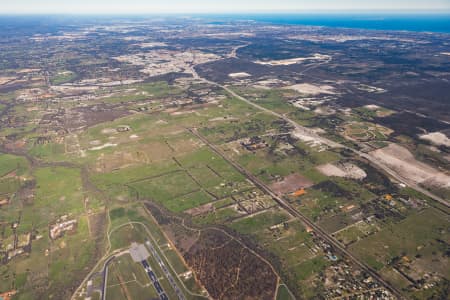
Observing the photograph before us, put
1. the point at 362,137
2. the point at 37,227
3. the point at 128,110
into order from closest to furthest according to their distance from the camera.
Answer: the point at 37,227 < the point at 362,137 < the point at 128,110

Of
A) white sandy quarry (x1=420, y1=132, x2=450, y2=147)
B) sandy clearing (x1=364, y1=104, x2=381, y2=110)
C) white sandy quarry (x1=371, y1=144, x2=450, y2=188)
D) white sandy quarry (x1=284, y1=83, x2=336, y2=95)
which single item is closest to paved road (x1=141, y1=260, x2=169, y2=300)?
white sandy quarry (x1=371, y1=144, x2=450, y2=188)

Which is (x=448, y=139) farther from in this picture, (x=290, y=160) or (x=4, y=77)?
(x=4, y=77)

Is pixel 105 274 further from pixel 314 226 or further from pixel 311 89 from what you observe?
pixel 311 89

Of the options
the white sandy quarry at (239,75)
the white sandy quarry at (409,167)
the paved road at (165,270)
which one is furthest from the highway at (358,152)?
the paved road at (165,270)

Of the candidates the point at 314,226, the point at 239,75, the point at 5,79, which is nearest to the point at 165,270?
the point at 314,226

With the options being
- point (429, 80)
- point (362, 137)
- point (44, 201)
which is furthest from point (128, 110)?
point (429, 80)

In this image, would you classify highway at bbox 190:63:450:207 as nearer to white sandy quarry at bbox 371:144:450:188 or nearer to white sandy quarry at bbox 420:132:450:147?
white sandy quarry at bbox 371:144:450:188

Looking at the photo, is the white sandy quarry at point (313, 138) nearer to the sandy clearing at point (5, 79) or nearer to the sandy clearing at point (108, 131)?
→ the sandy clearing at point (108, 131)
